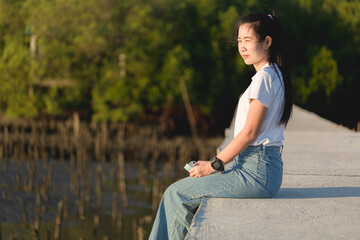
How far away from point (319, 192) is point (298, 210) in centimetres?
56

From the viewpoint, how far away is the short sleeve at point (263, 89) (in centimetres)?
296

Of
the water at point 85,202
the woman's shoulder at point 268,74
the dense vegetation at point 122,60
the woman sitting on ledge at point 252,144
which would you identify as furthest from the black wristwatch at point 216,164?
the dense vegetation at point 122,60

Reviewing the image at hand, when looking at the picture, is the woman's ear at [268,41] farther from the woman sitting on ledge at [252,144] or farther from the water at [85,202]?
the water at [85,202]

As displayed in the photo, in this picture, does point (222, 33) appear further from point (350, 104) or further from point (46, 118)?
point (46, 118)

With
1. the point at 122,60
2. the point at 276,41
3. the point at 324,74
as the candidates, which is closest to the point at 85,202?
the point at 276,41

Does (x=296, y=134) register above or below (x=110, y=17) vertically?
below

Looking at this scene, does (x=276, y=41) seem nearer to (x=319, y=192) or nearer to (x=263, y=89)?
(x=263, y=89)

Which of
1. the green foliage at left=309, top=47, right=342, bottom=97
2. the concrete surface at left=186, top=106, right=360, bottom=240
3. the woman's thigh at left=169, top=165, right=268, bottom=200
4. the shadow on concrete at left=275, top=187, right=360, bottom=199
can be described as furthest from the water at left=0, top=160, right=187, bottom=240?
the green foliage at left=309, top=47, right=342, bottom=97

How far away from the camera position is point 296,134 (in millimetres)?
7168

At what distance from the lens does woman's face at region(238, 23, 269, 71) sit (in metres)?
3.13

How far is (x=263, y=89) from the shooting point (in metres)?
2.98

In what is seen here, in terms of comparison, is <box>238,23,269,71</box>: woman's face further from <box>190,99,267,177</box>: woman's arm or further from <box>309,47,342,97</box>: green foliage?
<box>309,47,342,97</box>: green foliage

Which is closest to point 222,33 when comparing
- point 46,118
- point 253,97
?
point 46,118

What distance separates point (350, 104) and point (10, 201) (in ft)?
60.4
